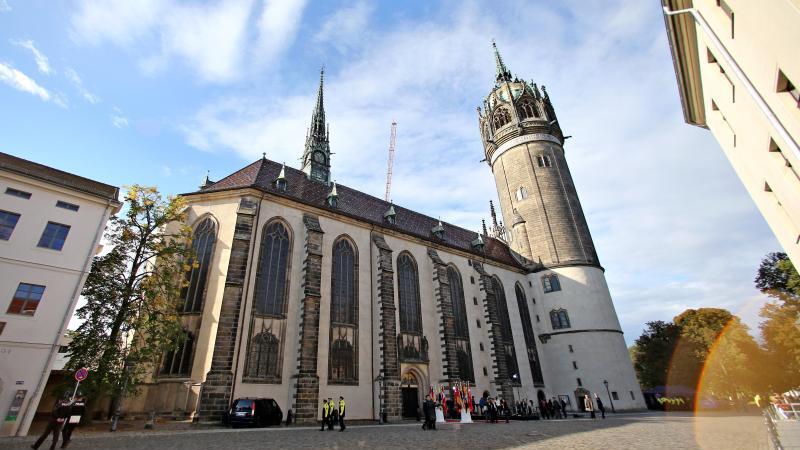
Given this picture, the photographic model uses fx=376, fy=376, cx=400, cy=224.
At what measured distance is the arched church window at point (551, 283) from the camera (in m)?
37.4

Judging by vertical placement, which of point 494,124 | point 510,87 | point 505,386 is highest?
point 510,87

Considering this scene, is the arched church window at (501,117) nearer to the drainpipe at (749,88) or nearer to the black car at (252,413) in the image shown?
the drainpipe at (749,88)

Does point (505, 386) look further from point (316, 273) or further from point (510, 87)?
point (510, 87)

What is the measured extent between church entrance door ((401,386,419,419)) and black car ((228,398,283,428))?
30.4ft

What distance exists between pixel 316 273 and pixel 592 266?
28.4 metres

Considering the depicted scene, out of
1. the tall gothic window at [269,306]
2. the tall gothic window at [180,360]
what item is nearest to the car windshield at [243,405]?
the tall gothic window at [269,306]

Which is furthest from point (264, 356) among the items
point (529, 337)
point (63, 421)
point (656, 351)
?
point (656, 351)

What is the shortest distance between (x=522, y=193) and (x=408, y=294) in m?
20.4

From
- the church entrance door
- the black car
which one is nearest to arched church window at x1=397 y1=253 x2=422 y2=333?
the church entrance door

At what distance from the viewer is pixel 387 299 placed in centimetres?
2486

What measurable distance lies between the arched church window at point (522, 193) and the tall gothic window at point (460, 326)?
1379cm

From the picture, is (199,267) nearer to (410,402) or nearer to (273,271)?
(273,271)

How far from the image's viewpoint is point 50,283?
15.5 metres

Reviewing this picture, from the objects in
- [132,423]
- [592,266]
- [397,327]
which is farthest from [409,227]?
[132,423]
